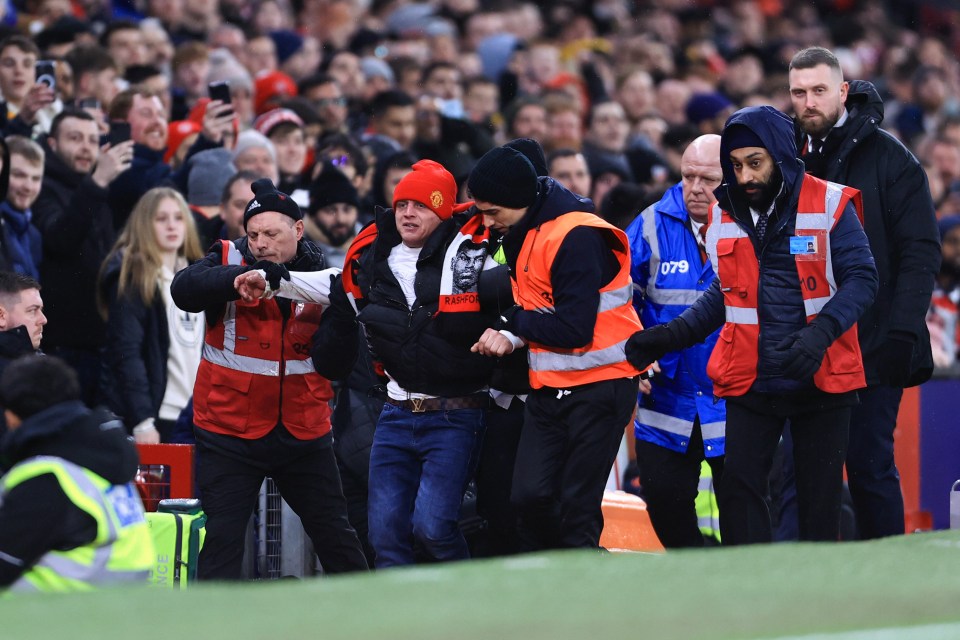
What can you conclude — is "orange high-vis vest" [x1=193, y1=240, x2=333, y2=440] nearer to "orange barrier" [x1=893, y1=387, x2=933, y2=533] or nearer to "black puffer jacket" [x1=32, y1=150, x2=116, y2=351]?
"black puffer jacket" [x1=32, y1=150, x2=116, y2=351]

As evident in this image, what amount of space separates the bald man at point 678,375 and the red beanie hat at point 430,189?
1074 millimetres

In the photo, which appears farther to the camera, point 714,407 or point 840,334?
point 714,407

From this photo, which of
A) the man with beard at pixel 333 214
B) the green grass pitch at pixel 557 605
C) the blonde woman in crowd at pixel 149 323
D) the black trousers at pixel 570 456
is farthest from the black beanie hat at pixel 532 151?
the green grass pitch at pixel 557 605

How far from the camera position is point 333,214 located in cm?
1024

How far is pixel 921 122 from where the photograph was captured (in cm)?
1931

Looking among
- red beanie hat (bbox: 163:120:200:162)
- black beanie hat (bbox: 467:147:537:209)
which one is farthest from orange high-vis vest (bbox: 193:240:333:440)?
red beanie hat (bbox: 163:120:200:162)

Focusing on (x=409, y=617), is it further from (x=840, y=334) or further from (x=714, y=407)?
(x=714, y=407)

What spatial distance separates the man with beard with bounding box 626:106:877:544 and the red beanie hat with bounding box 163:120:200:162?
5.38 metres

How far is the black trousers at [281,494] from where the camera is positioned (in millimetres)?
7770

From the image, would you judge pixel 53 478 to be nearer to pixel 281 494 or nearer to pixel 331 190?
pixel 281 494

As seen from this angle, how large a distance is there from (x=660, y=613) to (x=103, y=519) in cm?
200

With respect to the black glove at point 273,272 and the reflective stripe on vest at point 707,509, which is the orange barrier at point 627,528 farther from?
the black glove at point 273,272

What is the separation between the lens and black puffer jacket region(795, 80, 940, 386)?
25.6 ft

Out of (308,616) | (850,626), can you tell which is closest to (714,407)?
(850,626)
